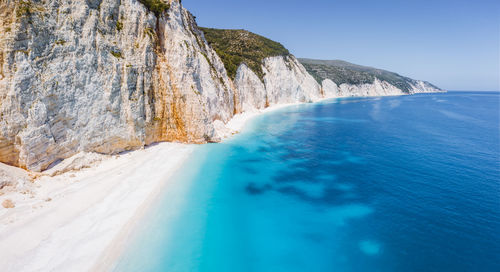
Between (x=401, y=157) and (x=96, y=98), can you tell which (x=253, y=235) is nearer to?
A: (x=96, y=98)

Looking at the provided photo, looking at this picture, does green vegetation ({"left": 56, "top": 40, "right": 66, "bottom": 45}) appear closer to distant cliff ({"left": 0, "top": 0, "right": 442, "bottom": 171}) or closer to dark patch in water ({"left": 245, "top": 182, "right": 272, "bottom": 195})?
distant cliff ({"left": 0, "top": 0, "right": 442, "bottom": 171})

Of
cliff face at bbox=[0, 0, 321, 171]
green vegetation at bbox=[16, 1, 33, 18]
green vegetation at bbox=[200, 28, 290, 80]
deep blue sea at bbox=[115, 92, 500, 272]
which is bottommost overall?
deep blue sea at bbox=[115, 92, 500, 272]

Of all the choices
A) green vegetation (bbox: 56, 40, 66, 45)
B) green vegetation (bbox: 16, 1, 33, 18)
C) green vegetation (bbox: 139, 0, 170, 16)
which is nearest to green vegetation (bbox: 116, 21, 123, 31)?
green vegetation (bbox: 139, 0, 170, 16)

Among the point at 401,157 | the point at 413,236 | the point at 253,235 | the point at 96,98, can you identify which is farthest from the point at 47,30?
the point at 401,157

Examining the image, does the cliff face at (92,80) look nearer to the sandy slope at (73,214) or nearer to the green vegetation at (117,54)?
the green vegetation at (117,54)

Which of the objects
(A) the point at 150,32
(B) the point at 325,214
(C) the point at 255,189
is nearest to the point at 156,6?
(A) the point at 150,32

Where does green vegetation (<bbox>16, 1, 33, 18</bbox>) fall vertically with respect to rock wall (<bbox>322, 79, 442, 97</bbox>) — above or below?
below

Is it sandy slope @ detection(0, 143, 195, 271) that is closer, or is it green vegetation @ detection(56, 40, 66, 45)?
sandy slope @ detection(0, 143, 195, 271)
